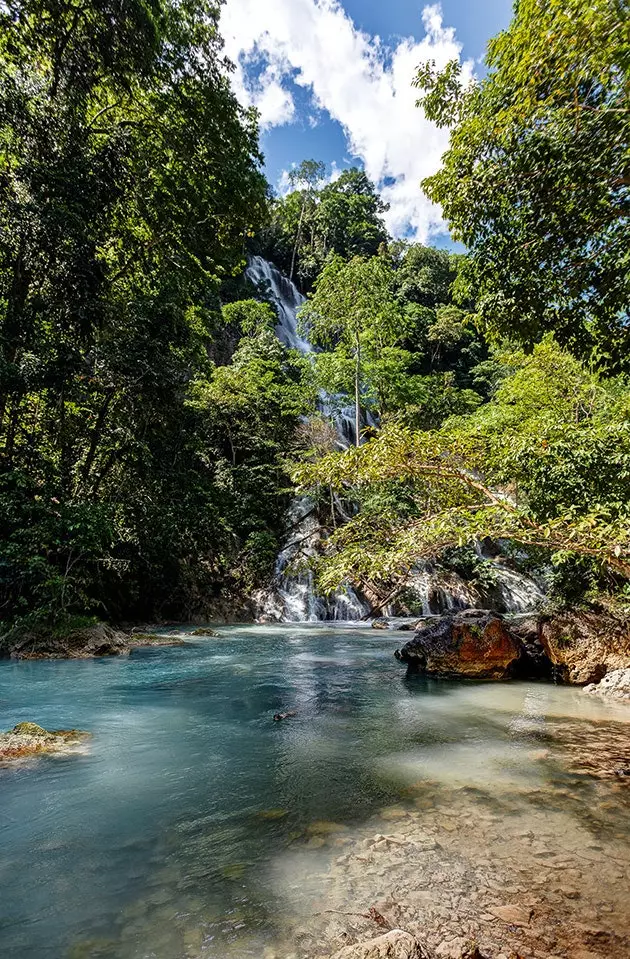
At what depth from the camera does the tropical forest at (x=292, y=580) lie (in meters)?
2.65

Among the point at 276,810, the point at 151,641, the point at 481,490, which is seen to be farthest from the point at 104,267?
the point at 276,810

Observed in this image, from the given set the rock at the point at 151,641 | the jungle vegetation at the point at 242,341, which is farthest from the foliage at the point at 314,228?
the rock at the point at 151,641

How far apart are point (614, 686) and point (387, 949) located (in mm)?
6712

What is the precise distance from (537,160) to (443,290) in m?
38.3

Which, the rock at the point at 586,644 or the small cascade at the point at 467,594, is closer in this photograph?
the rock at the point at 586,644

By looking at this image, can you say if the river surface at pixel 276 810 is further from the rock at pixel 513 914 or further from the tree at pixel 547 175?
the tree at pixel 547 175

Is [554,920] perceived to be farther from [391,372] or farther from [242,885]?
[391,372]

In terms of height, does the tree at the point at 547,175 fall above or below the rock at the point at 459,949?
above

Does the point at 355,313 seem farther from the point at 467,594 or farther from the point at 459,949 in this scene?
the point at 459,949

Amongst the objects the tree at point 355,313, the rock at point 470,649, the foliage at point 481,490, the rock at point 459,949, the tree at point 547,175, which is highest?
the tree at point 355,313

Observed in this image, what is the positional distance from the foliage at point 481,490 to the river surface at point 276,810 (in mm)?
1755

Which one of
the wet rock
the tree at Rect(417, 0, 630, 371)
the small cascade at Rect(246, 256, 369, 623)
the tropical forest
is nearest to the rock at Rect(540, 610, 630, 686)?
the tropical forest

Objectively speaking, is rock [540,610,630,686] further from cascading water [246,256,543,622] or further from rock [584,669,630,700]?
cascading water [246,256,543,622]

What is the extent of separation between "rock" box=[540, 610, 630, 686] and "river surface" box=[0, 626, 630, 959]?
0.76 meters
